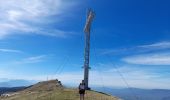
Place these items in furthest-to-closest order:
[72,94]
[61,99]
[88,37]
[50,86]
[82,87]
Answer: [50,86]
[88,37]
[72,94]
[61,99]
[82,87]

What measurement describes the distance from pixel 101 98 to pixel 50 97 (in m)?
8.19

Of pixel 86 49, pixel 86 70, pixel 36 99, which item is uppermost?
pixel 86 49

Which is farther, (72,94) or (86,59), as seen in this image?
(86,59)

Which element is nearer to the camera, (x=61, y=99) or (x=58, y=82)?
(x=61, y=99)

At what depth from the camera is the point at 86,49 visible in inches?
2334

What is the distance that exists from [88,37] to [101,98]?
13.8 metres

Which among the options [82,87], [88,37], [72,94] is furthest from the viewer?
[88,37]

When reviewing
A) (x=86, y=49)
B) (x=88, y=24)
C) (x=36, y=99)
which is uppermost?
(x=88, y=24)

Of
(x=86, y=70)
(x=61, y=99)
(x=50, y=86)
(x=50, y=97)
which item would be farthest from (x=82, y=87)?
(x=50, y=86)

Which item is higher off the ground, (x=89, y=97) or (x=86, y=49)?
(x=86, y=49)

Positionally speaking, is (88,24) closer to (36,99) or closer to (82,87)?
(36,99)

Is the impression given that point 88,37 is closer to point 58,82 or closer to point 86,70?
point 86,70

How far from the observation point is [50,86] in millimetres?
66688

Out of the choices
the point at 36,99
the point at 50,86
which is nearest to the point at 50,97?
the point at 36,99
